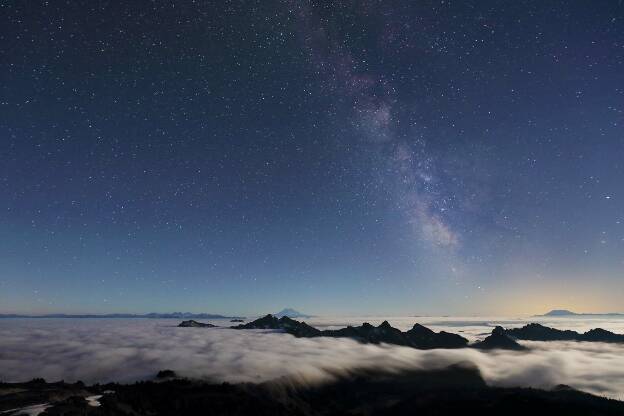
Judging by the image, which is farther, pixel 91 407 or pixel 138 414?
pixel 138 414

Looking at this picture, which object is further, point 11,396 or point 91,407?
point 11,396

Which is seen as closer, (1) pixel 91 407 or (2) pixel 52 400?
(1) pixel 91 407

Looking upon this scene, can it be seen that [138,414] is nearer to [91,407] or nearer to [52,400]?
[91,407]

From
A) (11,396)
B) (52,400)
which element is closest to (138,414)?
(52,400)

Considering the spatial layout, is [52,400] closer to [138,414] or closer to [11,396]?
[11,396]

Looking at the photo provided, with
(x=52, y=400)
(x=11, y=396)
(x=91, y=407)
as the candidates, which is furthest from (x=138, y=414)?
(x=11, y=396)

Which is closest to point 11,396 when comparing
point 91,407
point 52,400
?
point 52,400
